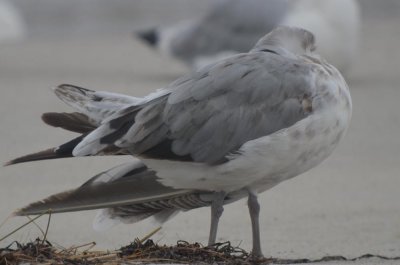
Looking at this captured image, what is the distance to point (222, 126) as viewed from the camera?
520 cm

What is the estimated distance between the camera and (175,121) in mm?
5180

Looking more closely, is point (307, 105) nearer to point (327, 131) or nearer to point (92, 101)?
point (327, 131)

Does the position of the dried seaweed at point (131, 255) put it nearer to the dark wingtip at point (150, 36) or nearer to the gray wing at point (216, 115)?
the gray wing at point (216, 115)

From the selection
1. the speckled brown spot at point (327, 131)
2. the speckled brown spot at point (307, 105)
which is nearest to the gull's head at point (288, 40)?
the speckled brown spot at point (307, 105)

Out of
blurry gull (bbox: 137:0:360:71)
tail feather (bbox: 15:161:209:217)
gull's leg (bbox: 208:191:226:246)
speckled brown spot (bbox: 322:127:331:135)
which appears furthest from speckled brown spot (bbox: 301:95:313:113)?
blurry gull (bbox: 137:0:360:71)

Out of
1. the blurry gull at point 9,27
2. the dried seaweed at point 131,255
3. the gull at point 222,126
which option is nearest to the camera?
the dried seaweed at point 131,255

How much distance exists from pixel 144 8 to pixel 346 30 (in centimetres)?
763

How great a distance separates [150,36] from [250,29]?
1419 mm

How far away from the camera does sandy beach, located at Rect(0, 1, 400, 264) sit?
634 centimetres

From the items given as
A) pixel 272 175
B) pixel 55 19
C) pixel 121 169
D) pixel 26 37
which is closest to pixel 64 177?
pixel 121 169

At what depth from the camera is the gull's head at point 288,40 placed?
557cm

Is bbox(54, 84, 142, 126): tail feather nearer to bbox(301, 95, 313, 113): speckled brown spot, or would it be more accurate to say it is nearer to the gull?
the gull

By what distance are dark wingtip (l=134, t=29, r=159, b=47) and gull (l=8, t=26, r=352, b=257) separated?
28.4ft

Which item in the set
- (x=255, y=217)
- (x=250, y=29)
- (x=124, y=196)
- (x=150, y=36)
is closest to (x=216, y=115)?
(x=255, y=217)
